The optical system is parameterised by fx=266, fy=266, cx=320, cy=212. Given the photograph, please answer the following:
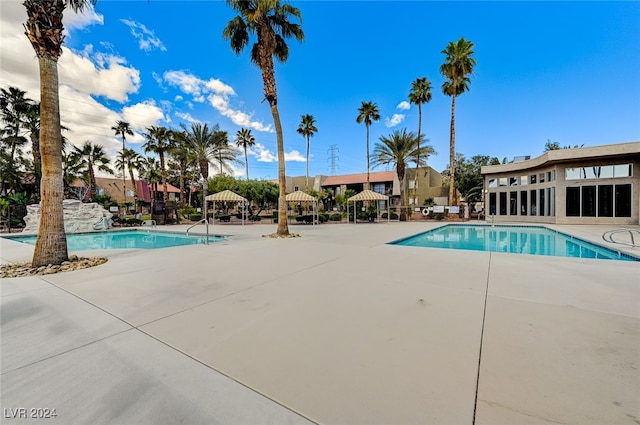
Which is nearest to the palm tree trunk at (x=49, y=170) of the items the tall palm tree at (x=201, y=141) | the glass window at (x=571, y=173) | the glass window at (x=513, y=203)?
the tall palm tree at (x=201, y=141)

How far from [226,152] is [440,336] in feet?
92.6

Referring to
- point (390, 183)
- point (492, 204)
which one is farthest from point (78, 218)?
point (492, 204)

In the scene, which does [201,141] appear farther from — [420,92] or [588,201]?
[588,201]

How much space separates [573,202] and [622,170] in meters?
2.89

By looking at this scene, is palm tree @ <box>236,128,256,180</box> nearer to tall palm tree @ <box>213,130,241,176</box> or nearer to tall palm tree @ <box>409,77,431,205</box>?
tall palm tree @ <box>213,130,241,176</box>

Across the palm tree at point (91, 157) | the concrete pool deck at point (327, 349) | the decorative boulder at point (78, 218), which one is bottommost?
the concrete pool deck at point (327, 349)

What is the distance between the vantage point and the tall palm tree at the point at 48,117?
619 cm

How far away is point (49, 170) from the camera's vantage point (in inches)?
248

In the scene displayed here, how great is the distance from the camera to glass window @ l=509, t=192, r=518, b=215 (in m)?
22.2

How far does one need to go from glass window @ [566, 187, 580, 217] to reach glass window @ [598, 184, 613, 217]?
1.01m

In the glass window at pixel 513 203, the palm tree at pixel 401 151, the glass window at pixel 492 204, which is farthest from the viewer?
the palm tree at pixel 401 151

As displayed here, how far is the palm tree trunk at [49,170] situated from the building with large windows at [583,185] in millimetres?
24076

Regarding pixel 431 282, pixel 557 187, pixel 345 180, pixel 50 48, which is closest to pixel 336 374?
pixel 431 282

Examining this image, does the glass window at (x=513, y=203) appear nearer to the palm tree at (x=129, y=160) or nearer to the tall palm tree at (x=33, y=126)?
the tall palm tree at (x=33, y=126)
